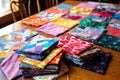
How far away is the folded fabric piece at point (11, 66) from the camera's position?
90 cm

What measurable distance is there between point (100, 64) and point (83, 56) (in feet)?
0.37

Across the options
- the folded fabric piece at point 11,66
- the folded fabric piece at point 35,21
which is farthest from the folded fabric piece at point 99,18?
the folded fabric piece at point 11,66

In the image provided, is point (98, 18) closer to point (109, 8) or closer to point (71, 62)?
point (109, 8)

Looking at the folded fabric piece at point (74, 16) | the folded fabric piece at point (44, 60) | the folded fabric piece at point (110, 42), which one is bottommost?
the folded fabric piece at point (110, 42)

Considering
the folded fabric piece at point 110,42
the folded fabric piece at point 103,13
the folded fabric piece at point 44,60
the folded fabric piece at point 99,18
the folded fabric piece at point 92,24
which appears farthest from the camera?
the folded fabric piece at point 103,13

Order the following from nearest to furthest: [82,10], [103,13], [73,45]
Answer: [73,45] < [103,13] < [82,10]

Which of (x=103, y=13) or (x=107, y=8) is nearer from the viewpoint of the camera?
(x=103, y=13)

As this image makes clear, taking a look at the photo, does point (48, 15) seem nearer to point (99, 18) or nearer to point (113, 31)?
point (99, 18)

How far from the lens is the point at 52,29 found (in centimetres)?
140

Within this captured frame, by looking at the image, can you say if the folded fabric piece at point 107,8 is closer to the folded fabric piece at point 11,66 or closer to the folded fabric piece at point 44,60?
the folded fabric piece at point 44,60

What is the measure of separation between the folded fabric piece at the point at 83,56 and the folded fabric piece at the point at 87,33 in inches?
8.6

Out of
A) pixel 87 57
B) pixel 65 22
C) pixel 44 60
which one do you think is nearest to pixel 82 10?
pixel 65 22

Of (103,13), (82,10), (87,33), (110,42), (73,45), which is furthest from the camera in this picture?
(82,10)

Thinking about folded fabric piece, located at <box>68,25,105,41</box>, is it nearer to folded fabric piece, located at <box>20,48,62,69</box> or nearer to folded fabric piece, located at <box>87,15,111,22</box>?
folded fabric piece, located at <box>87,15,111,22</box>
